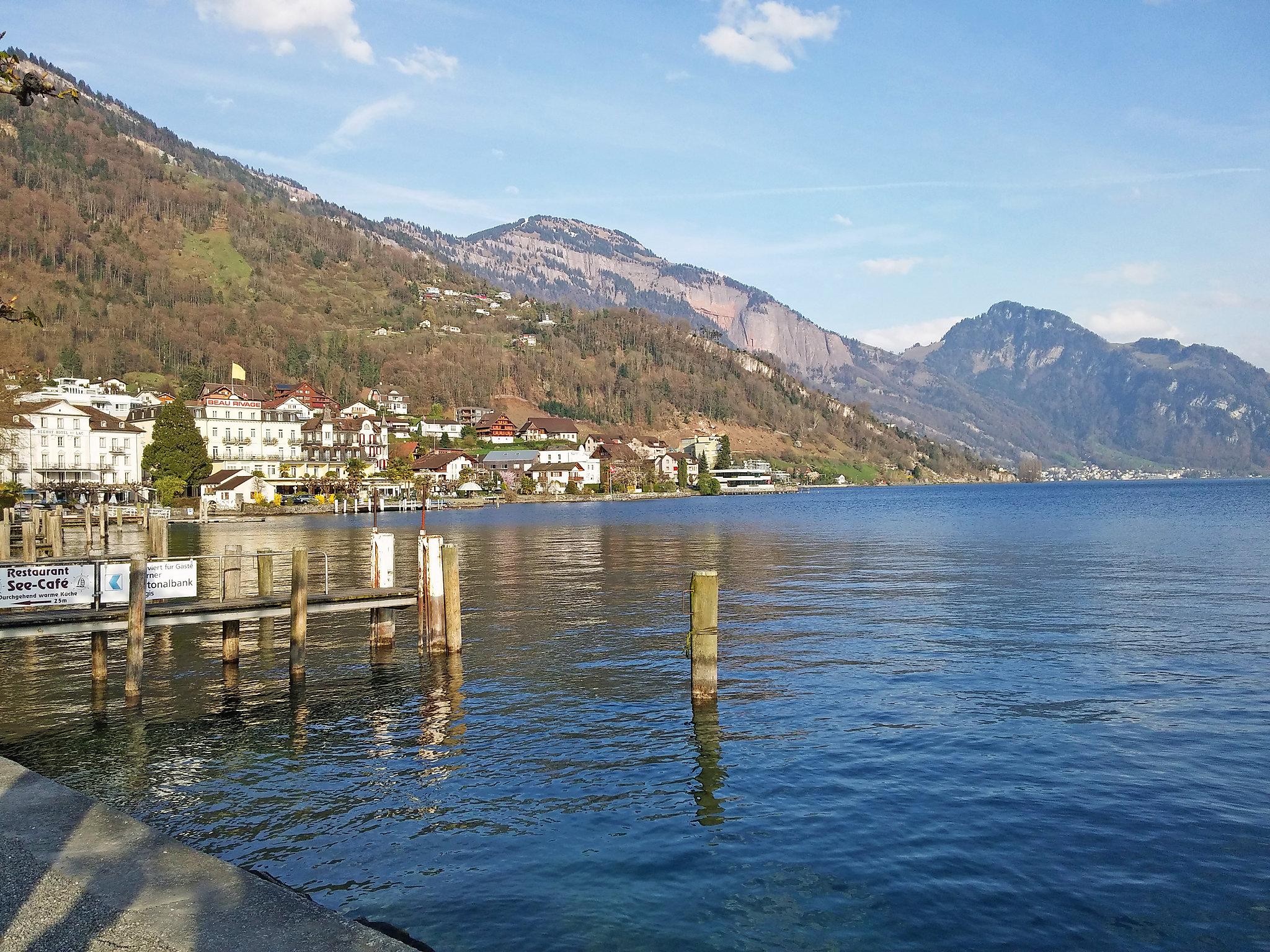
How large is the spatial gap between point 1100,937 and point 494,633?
2407 cm

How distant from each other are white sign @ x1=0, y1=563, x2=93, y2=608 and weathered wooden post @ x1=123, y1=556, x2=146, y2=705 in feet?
5.61

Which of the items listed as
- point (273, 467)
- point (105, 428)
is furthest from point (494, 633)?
point (273, 467)

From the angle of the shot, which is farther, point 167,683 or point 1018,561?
point 1018,561

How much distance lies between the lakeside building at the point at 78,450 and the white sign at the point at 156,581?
12792cm

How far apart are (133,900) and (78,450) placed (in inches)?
6268

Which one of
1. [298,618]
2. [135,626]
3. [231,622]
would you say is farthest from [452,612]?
[135,626]

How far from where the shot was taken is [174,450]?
461 feet

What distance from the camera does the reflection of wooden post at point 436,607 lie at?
27.8 metres

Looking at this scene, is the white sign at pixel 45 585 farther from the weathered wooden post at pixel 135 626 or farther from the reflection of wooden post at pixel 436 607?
the reflection of wooden post at pixel 436 607

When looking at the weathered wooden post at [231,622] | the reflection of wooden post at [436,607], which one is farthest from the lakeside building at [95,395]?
the reflection of wooden post at [436,607]

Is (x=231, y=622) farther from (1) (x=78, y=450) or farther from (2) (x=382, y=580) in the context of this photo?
(1) (x=78, y=450)

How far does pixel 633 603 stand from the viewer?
1619 inches

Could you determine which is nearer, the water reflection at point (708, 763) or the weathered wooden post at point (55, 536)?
the water reflection at point (708, 763)

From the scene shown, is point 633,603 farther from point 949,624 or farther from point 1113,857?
point 1113,857
